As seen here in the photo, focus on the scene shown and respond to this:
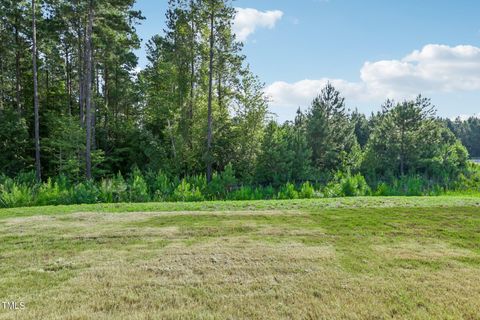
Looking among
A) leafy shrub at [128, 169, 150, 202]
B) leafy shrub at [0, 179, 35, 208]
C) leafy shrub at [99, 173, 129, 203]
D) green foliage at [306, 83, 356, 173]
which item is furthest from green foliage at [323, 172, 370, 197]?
leafy shrub at [0, 179, 35, 208]

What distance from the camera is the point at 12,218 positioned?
24.8 ft

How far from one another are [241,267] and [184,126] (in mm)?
14213

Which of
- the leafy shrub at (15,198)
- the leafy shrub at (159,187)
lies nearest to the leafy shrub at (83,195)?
the leafy shrub at (15,198)

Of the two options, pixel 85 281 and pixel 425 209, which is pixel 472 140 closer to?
pixel 425 209

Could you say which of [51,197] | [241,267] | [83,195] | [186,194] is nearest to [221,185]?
[186,194]

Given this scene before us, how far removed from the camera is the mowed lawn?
3131 mm

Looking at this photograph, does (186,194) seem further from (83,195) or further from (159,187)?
(83,195)

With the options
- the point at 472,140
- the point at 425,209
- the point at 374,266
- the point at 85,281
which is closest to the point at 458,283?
the point at 374,266

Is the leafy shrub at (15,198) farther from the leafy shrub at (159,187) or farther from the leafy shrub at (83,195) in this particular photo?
the leafy shrub at (159,187)

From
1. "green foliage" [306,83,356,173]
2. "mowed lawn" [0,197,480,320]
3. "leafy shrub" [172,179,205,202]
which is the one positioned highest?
"green foliage" [306,83,356,173]

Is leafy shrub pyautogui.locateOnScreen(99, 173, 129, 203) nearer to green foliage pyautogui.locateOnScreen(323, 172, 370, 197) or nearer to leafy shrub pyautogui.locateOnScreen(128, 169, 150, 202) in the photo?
leafy shrub pyautogui.locateOnScreen(128, 169, 150, 202)

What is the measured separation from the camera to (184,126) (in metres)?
17.6

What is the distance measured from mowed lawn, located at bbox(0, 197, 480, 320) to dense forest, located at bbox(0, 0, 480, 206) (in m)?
5.79

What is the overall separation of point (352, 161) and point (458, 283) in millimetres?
16160
